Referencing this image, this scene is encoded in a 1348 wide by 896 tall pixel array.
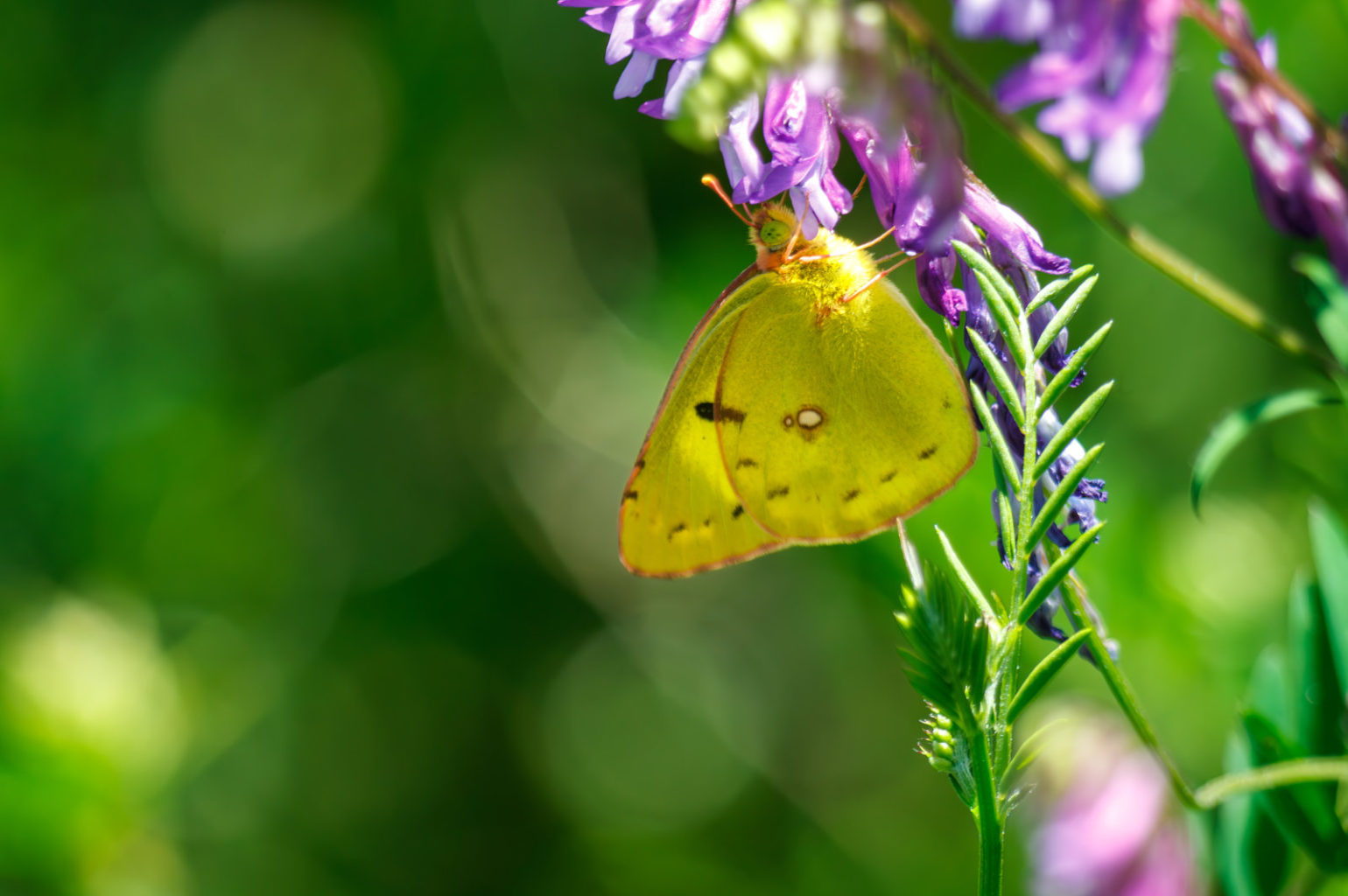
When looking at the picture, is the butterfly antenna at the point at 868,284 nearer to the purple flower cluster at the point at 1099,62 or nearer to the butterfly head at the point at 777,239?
the butterfly head at the point at 777,239

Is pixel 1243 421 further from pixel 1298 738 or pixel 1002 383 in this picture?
pixel 1298 738

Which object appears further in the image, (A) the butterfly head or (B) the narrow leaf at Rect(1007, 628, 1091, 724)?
(A) the butterfly head

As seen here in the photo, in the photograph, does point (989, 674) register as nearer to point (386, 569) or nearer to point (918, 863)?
point (918, 863)

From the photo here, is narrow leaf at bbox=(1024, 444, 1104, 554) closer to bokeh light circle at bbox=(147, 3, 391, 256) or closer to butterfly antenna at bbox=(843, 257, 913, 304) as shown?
butterfly antenna at bbox=(843, 257, 913, 304)

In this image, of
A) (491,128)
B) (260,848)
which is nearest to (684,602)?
(260,848)

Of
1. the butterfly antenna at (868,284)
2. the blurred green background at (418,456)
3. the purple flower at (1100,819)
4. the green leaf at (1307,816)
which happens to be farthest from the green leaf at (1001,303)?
the blurred green background at (418,456)

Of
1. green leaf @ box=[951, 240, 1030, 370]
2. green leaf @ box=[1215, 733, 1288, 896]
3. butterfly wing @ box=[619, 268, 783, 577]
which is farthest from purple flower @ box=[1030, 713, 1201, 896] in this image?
green leaf @ box=[951, 240, 1030, 370]
